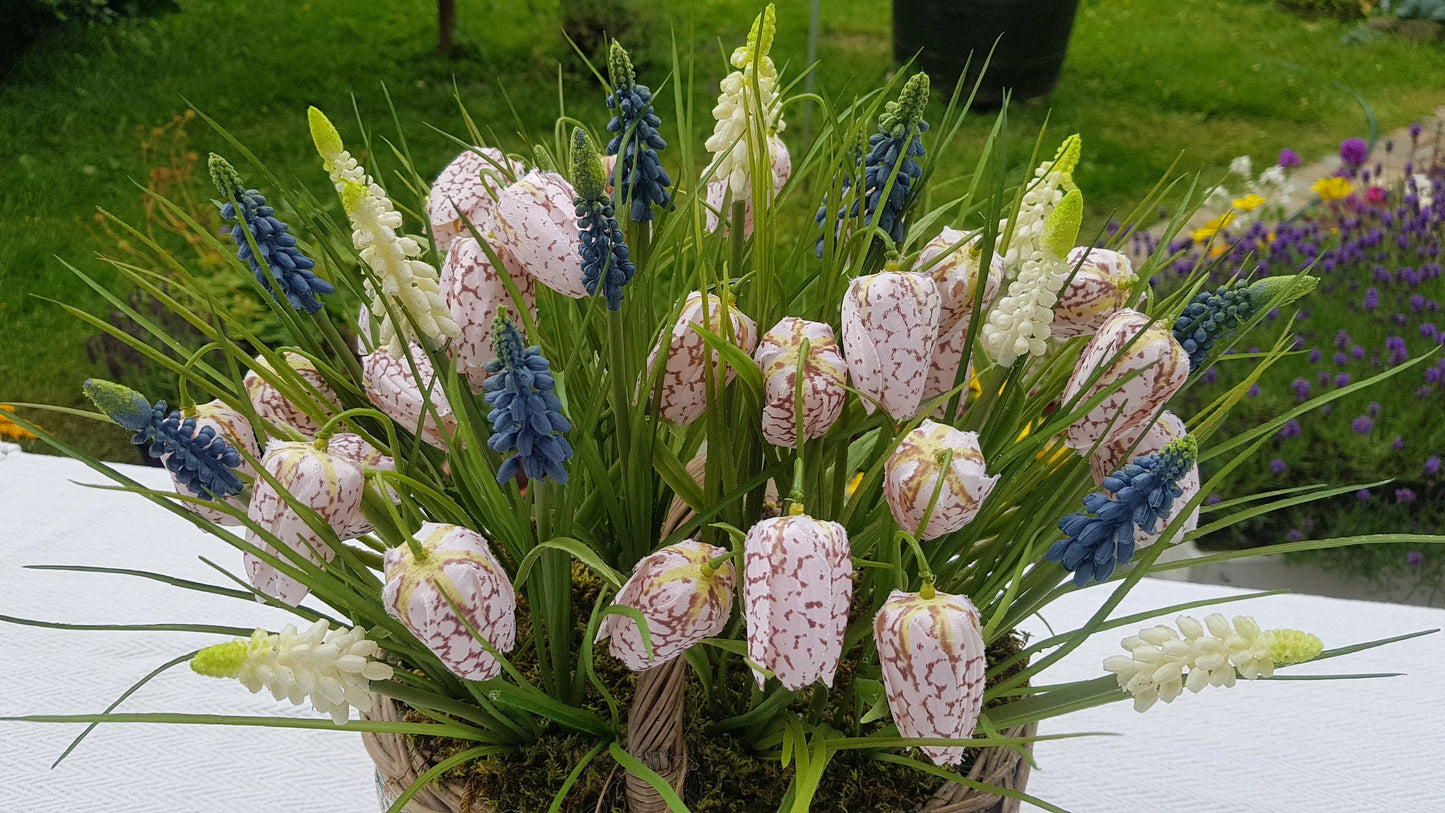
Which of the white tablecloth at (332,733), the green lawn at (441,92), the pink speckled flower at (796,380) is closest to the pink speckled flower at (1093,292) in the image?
the pink speckled flower at (796,380)

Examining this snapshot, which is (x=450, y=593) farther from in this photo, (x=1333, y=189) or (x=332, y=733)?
(x=1333, y=189)

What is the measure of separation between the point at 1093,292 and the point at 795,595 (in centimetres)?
18

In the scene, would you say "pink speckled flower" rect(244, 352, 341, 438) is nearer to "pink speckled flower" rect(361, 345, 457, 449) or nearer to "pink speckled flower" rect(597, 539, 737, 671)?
"pink speckled flower" rect(361, 345, 457, 449)

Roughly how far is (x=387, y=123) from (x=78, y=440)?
134 cm

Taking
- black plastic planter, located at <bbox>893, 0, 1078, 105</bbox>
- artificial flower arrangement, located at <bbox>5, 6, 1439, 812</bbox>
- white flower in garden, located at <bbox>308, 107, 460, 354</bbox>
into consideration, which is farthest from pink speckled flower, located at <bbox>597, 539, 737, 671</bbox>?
black plastic planter, located at <bbox>893, 0, 1078, 105</bbox>

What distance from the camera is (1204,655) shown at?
13.7 inches

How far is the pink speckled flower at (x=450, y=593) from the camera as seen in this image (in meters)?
0.34

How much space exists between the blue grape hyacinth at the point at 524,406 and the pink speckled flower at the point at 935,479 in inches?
4.2

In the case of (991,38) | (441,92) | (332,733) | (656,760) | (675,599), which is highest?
(675,599)

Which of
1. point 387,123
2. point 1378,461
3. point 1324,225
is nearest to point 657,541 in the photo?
point 1378,461

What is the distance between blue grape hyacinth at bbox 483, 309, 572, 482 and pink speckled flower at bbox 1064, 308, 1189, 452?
179mm

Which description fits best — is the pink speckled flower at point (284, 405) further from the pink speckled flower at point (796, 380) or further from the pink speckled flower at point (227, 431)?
the pink speckled flower at point (796, 380)

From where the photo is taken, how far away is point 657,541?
0.49m

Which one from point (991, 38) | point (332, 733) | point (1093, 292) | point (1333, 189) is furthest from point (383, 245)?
point (991, 38)
